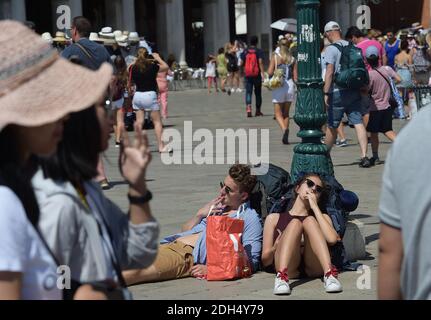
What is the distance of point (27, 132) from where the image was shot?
285 cm

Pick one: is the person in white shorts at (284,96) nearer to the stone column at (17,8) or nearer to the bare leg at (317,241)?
the bare leg at (317,241)

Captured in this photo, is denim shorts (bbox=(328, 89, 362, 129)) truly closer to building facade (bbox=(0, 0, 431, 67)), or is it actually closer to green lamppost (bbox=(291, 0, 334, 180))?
green lamppost (bbox=(291, 0, 334, 180))

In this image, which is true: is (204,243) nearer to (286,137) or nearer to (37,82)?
(37,82)

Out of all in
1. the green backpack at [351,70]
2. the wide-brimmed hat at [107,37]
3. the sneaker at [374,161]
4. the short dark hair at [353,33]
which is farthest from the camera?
the wide-brimmed hat at [107,37]

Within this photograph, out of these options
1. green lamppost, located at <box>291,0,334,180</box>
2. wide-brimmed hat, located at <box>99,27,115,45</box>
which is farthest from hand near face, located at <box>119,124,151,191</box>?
wide-brimmed hat, located at <box>99,27,115,45</box>

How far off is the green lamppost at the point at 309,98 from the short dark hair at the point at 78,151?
5.59 meters

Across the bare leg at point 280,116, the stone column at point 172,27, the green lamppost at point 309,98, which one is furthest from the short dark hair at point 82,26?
the stone column at point 172,27

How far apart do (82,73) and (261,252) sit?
493 cm

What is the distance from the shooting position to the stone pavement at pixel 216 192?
23.5 ft

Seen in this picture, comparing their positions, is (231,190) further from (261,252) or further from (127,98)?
(127,98)

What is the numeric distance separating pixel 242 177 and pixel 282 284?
1.02 metres

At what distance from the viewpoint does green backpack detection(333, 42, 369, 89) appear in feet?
44.5

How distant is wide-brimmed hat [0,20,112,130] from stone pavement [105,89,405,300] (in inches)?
40.9

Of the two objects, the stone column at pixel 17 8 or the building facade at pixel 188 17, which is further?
the building facade at pixel 188 17
